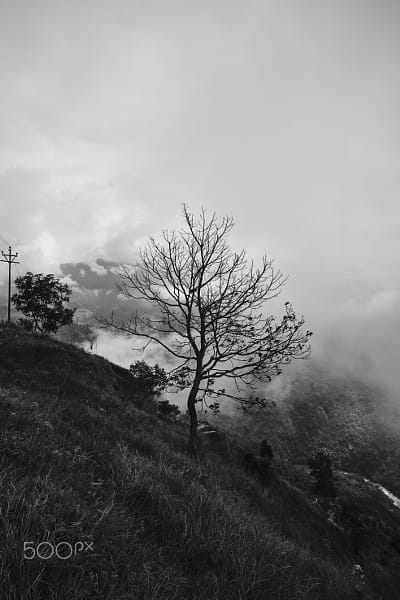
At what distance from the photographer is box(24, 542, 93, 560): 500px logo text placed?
7.47 ft

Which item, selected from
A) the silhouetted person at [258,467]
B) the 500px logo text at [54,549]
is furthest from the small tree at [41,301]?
the 500px logo text at [54,549]

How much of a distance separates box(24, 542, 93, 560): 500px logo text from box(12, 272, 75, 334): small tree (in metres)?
40.2

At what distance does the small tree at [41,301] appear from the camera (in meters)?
38.9

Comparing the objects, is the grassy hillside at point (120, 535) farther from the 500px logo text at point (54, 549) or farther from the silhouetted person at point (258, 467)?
the silhouetted person at point (258, 467)

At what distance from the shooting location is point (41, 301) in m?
40.0

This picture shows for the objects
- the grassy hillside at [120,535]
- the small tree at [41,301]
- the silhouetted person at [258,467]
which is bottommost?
the silhouetted person at [258,467]

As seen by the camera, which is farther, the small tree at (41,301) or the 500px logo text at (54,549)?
the small tree at (41,301)

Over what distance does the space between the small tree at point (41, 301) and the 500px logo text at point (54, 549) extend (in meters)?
40.2

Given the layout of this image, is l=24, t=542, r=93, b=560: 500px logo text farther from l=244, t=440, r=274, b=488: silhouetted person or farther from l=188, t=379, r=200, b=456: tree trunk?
l=244, t=440, r=274, b=488: silhouetted person

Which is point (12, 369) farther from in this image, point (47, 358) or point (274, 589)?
point (274, 589)

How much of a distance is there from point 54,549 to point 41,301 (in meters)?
42.7

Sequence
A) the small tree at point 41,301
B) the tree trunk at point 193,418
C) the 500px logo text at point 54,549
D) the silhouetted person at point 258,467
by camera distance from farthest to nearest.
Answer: the small tree at point 41,301, the silhouetted person at point 258,467, the tree trunk at point 193,418, the 500px logo text at point 54,549

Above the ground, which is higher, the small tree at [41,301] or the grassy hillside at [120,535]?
the small tree at [41,301]

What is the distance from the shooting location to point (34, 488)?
10.1 feet
